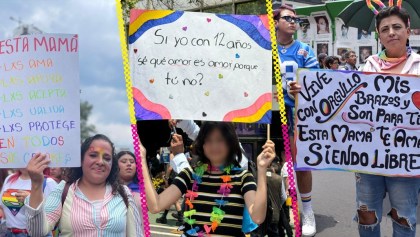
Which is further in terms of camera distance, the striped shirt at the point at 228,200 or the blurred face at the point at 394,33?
the blurred face at the point at 394,33

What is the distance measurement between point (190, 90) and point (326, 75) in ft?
3.21

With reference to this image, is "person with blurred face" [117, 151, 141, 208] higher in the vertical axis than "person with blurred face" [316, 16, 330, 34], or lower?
lower

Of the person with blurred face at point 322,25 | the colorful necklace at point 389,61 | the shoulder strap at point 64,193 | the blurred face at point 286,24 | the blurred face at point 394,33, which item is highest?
the person with blurred face at point 322,25

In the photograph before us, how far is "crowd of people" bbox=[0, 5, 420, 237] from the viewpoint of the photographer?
258cm

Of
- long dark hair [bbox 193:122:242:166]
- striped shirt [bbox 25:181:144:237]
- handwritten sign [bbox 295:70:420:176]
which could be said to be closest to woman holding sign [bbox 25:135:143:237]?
striped shirt [bbox 25:181:144:237]

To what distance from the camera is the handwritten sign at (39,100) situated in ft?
8.63

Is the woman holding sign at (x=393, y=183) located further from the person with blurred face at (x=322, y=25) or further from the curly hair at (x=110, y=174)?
the person with blurred face at (x=322, y=25)

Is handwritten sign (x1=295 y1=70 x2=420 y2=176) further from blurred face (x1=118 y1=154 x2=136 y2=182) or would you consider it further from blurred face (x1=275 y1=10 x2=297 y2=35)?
blurred face (x1=118 y1=154 x2=136 y2=182)

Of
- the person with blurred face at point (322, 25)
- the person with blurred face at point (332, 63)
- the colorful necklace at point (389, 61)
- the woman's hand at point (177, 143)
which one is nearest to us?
the woman's hand at point (177, 143)

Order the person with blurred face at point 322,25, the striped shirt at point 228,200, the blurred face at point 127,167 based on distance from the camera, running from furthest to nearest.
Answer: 1. the person with blurred face at point 322,25
2. the blurred face at point 127,167
3. the striped shirt at point 228,200

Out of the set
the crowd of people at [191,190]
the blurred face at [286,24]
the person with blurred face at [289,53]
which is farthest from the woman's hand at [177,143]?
the blurred face at [286,24]

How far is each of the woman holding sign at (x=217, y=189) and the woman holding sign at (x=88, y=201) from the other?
159 millimetres

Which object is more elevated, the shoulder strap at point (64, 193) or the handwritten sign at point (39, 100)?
the handwritten sign at point (39, 100)

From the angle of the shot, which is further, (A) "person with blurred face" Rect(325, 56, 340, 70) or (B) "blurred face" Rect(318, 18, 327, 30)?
(B) "blurred face" Rect(318, 18, 327, 30)
